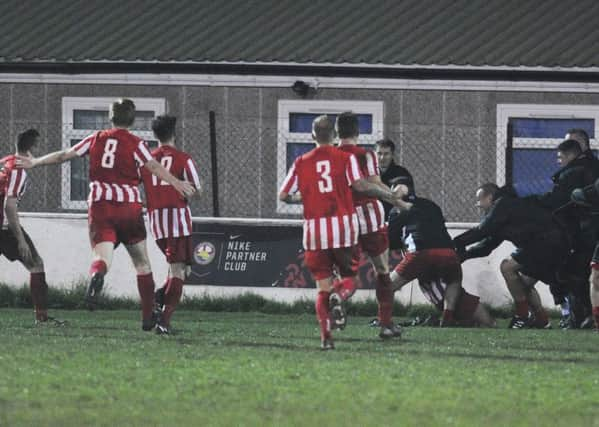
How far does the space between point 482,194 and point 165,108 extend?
7.18m

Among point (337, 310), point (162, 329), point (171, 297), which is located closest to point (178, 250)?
point (171, 297)

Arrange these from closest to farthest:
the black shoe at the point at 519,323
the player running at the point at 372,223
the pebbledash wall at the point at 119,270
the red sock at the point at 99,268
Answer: the red sock at the point at 99,268 → the player running at the point at 372,223 → the black shoe at the point at 519,323 → the pebbledash wall at the point at 119,270

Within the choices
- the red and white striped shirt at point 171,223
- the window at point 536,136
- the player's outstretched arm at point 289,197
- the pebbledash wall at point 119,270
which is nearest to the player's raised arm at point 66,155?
the red and white striped shirt at point 171,223

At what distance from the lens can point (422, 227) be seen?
1614 cm

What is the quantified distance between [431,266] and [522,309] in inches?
39.6

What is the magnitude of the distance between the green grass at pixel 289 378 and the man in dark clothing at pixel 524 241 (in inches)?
63.7

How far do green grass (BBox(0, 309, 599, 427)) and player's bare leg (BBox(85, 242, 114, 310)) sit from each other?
35 centimetres

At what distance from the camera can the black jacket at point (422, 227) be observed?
16.1 m

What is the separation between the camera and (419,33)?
74.8ft

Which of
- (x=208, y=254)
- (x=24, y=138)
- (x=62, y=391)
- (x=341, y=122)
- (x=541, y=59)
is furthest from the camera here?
(x=541, y=59)

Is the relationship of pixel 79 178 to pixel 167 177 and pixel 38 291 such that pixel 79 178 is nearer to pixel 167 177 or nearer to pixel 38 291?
pixel 38 291

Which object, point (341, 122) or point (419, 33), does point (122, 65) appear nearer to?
point (419, 33)

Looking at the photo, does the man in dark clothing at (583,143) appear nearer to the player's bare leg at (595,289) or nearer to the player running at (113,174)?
the player's bare leg at (595,289)

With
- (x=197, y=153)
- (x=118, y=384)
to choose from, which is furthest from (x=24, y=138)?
(x=197, y=153)
